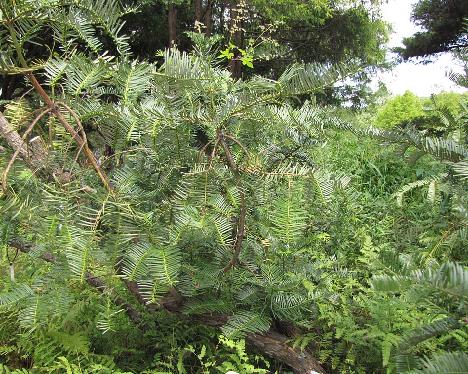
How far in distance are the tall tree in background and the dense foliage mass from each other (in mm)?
4828

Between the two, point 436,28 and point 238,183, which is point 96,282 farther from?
point 436,28

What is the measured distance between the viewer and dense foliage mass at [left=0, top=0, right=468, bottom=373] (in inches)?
56.3

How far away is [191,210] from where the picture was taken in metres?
1.45

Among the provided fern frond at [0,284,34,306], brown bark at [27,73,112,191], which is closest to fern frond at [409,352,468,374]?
brown bark at [27,73,112,191]

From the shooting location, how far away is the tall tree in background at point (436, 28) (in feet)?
19.9

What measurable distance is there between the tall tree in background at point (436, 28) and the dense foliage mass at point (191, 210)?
15.8 feet

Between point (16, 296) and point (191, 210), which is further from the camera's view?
point (16, 296)

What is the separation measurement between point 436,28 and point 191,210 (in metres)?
5.92

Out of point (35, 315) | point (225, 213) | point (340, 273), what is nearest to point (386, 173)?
point (340, 273)

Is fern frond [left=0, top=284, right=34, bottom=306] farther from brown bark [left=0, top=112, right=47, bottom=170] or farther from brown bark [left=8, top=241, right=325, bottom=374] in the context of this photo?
brown bark [left=0, top=112, right=47, bottom=170]

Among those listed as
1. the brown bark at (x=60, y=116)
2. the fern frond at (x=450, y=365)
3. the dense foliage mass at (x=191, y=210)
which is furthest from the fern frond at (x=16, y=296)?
the fern frond at (x=450, y=365)

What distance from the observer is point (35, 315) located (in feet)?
4.94

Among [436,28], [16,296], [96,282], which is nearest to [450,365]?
[16,296]

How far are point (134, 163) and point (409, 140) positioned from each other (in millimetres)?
1006
